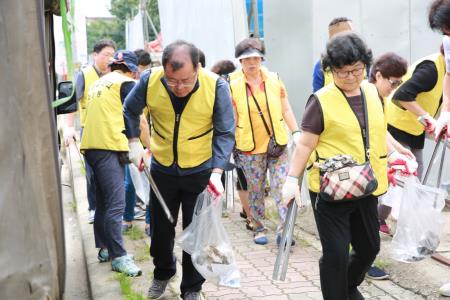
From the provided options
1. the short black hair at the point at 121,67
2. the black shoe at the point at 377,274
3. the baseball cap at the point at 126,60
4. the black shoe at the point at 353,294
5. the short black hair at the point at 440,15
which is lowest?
the black shoe at the point at 377,274

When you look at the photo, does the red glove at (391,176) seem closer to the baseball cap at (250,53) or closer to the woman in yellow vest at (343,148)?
the woman in yellow vest at (343,148)

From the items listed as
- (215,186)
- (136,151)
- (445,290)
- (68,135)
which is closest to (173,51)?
(215,186)

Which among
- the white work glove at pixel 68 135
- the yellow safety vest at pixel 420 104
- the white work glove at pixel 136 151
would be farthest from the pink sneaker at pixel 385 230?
the white work glove at pixel 68 135

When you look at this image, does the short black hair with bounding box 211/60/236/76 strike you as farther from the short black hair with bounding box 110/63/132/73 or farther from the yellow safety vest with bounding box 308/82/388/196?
the yellow safety vest with bounding box 308/82/388/196

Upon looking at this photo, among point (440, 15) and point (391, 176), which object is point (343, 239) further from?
point (440, 15)

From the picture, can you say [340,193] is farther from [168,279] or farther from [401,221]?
[168,279]

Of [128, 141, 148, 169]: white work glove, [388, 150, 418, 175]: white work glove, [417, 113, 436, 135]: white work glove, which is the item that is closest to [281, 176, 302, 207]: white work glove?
[388, 150, 418, 175]: white work glove

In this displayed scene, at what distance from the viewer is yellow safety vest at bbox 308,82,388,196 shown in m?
3.58

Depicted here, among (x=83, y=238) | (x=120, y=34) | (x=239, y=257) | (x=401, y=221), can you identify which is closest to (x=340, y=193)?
(x=401, y=221)

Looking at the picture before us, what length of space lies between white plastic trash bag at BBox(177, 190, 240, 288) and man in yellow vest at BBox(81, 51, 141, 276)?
1.19 m

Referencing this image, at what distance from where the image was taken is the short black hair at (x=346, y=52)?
3.54m

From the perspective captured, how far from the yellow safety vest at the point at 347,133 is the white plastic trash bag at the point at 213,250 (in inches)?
28.5

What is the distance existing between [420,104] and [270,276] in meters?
1.85

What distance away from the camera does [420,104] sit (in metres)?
5.40
